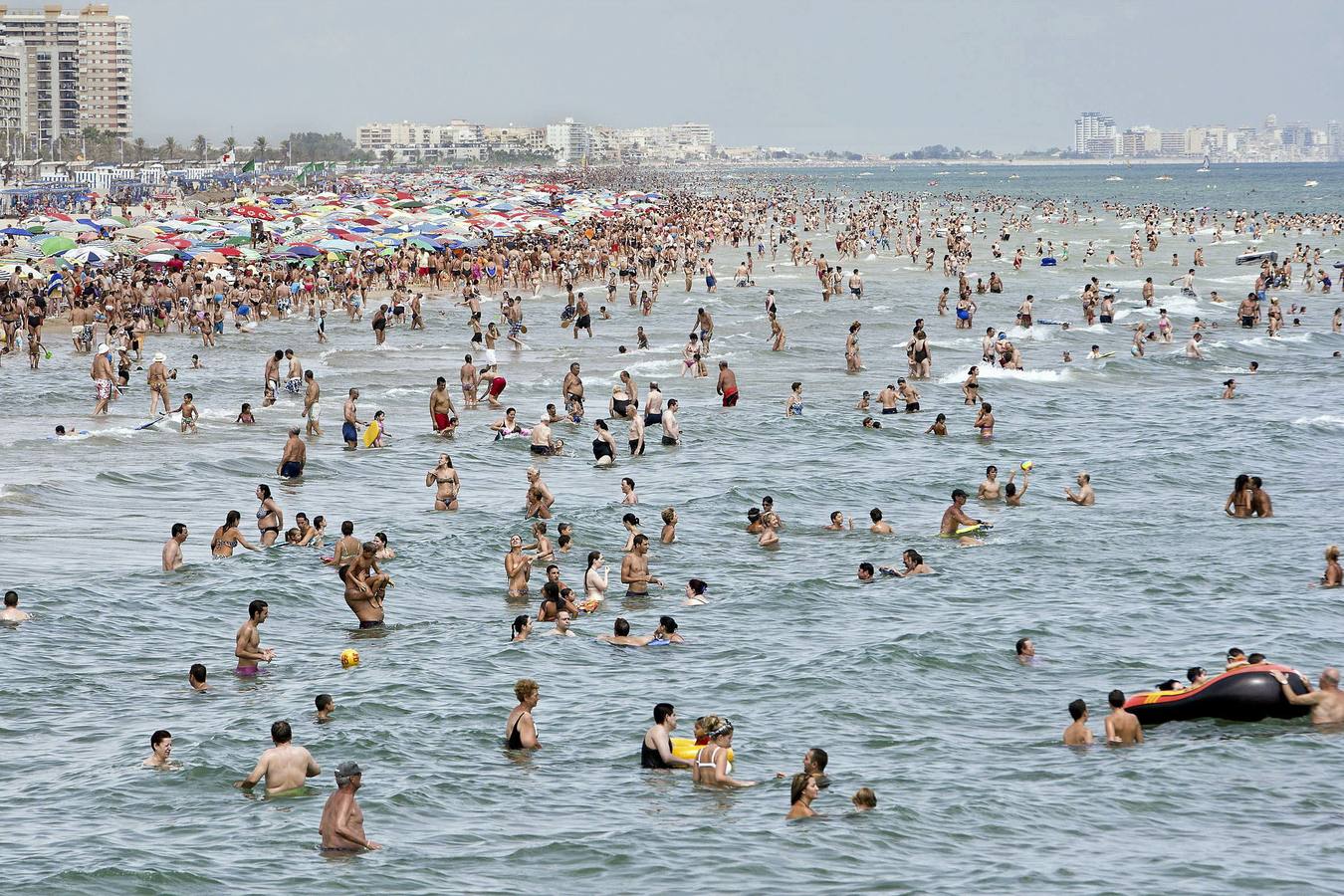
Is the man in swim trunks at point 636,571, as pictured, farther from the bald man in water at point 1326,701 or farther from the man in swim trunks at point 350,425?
the man in swim trunks at point 350,425

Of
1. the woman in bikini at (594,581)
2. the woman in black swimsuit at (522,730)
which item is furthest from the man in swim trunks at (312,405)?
the woman in black swimsuit at (522,730)

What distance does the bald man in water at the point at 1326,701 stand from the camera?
1405cm

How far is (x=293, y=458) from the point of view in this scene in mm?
24172

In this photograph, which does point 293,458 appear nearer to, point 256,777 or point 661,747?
point 256,777

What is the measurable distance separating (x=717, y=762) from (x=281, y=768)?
3484mm

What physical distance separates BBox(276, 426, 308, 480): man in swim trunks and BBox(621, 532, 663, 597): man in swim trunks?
7636 mm

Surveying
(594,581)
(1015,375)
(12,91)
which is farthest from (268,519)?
(12,91)

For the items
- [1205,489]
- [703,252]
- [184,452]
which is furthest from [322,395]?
[703,252]

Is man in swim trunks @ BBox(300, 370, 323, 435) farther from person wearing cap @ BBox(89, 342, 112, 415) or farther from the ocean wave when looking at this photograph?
the ocean wave

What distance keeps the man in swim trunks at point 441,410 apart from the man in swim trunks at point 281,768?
15.6 meters

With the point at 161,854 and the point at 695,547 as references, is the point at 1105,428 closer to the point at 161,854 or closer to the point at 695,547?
the point at 695,547

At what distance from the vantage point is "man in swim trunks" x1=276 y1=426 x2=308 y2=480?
2414cm

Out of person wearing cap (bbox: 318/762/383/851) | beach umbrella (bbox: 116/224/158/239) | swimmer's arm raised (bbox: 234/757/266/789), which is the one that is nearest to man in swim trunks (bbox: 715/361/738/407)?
swimmer's arm raised (bbox: 234/757/266/789)

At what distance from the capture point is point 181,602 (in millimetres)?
17922
